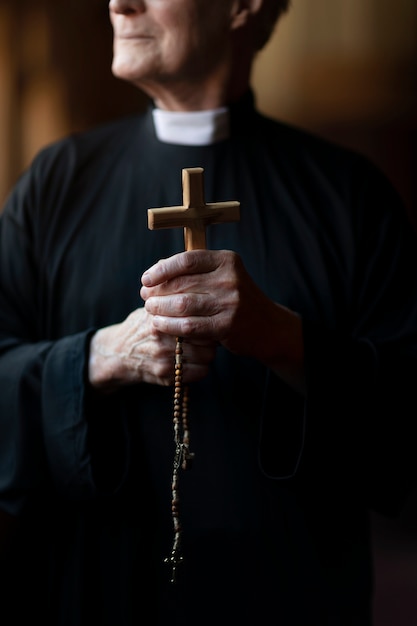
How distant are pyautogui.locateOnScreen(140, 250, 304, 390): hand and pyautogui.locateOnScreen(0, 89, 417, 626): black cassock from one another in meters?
0.13

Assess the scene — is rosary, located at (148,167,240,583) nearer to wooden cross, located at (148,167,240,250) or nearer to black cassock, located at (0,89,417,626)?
wooden cross, located at (148,167,240,250)

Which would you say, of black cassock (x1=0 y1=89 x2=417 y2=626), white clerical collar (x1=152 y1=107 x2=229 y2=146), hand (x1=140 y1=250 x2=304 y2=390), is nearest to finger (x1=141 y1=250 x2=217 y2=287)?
hand (x1=140 y1=250 x2=304 y2=390)

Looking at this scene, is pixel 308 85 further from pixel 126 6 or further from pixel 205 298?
pixel 205 298

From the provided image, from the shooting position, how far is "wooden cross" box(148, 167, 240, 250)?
923mm

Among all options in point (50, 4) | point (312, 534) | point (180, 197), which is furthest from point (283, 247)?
point (50, 4)

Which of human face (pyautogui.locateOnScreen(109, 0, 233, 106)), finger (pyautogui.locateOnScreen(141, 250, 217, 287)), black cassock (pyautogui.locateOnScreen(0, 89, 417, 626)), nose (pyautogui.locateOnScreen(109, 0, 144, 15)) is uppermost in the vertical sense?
nose (pyautogui.locateOnScreen(109, 0, 144, 15))

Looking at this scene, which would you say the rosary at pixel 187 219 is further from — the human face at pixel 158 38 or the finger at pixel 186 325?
the human face at pixel 158 38

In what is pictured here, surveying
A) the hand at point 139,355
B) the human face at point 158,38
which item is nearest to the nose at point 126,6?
the human face at point 158,38

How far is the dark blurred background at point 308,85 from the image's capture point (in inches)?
57.7

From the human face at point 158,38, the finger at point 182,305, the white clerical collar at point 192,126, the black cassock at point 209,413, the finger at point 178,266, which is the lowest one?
the black cassock at point 209,413

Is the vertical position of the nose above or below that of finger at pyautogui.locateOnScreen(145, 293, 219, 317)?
above

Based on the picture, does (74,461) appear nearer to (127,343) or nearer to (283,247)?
(127,343)

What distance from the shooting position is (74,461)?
109cm

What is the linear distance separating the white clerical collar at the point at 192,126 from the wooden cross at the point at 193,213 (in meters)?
0.30
